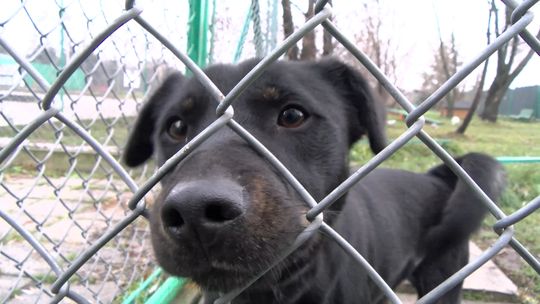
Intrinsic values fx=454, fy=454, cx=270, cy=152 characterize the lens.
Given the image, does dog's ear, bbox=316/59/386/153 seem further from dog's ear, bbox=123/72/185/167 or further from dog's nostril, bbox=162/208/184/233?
dog's nostril, bbox=162/208/184/233

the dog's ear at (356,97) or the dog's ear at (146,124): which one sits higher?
the dog's ear at (146,124)

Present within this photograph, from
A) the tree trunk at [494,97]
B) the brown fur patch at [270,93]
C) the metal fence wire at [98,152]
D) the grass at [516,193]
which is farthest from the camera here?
the tree trunk at [494,97]

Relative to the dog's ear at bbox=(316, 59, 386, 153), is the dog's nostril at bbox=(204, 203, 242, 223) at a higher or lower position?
lower

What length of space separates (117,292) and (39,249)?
197 centimetres

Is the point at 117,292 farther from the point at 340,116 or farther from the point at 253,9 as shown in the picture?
the point at 253,9

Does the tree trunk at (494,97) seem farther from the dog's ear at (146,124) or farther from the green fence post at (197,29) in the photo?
the dog's ear at (146,124)

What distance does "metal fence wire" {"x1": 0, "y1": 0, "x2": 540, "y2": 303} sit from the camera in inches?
31.4

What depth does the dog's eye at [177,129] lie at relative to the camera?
79.0 inches

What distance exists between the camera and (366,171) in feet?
2.62

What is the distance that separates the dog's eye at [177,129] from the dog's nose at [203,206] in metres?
0.98

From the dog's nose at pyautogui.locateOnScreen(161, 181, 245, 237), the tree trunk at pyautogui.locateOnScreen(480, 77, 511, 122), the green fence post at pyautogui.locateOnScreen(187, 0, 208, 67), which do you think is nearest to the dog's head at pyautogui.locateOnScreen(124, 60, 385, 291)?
the dog's nose at pyautogui.locateOnScreen(161, 181, 245, 237)

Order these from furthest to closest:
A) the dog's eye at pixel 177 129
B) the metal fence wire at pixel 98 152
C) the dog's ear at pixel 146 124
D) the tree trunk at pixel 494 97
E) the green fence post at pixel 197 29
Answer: the tree trunk at pixel 494 97 → the green fence post at pixel 197 29 → the dog's ear at pixel 146 124 → the dog's eye at pixel 177 129 → the metal fence wire at pixel 98 152

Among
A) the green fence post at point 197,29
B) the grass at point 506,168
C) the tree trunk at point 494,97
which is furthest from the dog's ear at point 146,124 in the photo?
the tree trunk at point 494,97

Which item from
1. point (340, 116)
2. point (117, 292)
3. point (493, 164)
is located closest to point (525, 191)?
point (493, 164)
